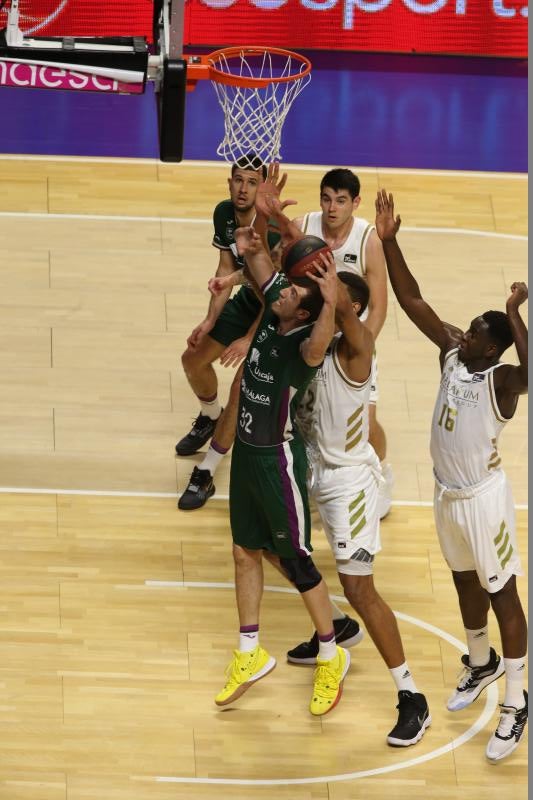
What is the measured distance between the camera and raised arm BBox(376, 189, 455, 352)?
7.15 metres

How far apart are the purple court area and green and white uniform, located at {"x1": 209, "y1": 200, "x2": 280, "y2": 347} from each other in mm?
3577

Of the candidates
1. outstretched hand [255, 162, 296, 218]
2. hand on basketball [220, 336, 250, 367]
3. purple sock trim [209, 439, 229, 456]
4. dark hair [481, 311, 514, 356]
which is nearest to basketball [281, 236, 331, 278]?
outstretched hand [255, 162, 296, 218]

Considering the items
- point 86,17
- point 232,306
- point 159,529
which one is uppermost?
point 86,17

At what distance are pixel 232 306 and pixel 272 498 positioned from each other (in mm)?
1959

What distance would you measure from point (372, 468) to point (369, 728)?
1.28 m

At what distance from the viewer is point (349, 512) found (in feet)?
23.6

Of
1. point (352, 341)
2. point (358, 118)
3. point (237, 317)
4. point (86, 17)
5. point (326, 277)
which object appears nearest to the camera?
point (326, 277)

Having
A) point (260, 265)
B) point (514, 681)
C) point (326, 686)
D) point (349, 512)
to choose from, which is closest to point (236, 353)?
point (260, 265)

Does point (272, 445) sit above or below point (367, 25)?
below

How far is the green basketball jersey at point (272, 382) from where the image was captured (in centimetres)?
692

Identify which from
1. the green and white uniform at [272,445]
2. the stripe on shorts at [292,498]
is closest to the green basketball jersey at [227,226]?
the green and white uniform at [272,445]

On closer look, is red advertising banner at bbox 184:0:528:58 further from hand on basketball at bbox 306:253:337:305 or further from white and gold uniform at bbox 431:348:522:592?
hand on basketball at bbox 306:253:337:305

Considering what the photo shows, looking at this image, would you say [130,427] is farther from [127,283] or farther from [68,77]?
[68,77]

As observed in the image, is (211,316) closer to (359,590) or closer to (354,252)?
(354,252)
